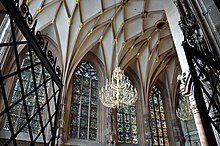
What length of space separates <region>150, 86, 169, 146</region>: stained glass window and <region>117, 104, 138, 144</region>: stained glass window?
163 cm

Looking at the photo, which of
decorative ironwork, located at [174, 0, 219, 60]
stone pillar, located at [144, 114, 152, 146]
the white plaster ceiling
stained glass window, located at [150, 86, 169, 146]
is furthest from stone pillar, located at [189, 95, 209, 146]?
stained glass window, located at [150, 86, 169, 146]

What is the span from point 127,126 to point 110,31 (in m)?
6.98

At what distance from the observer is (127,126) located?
1256 centimetres

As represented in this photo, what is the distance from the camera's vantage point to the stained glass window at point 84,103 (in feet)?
34.7

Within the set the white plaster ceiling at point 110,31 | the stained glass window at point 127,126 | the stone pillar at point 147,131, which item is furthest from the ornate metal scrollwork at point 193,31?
the stone pillar at point 147,131

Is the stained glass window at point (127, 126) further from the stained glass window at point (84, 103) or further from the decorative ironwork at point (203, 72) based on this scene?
the decorative ironwork at point (203, 72)

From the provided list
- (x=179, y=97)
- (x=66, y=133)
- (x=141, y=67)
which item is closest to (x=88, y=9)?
(x=141, y=67)

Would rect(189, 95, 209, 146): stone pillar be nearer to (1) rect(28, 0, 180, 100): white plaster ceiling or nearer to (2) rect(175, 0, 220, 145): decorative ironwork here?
(2) rect(175, 0, 220, 145): decorative ironwork

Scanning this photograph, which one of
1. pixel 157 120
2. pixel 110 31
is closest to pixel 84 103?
pixel 110 31

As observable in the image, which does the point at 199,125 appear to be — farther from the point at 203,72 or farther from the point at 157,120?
the point at 157,120

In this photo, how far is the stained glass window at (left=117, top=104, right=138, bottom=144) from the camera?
39.3 feet

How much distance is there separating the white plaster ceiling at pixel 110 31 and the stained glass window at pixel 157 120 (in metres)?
1.72

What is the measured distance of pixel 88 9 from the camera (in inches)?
433

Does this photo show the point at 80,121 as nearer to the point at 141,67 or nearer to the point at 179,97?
the point at 141,67
